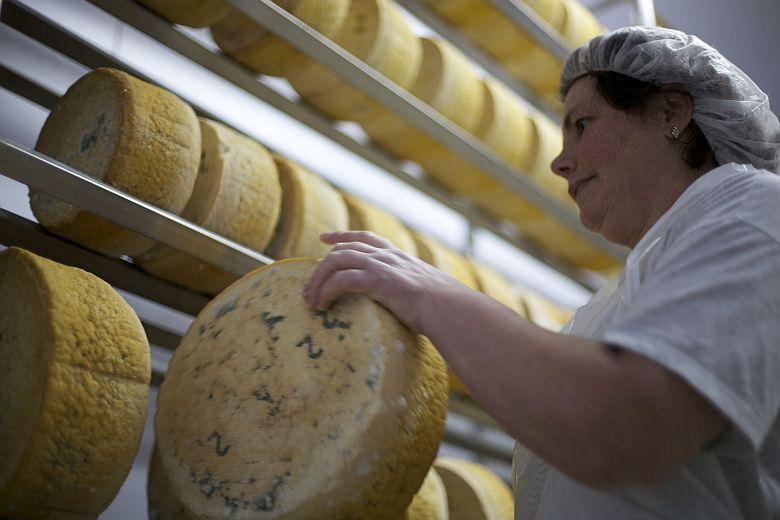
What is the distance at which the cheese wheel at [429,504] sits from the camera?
1.27 metres

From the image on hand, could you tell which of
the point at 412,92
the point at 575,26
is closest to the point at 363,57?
the point at 412,92

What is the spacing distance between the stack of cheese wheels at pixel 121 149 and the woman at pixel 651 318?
44 centimetres

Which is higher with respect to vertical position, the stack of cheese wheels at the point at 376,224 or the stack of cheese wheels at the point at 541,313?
the stack of cheese wheels at the point at 376,224

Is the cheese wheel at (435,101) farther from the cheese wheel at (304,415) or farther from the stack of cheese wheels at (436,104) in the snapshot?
the cheese wheel at (304,415)

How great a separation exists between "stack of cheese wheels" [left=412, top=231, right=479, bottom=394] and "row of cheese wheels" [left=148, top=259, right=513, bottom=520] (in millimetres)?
930

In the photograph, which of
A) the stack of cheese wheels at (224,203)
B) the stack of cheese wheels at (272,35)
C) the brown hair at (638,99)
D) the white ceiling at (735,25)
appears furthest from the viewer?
the white ceiling at (735,25)

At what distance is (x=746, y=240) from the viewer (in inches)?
31.8

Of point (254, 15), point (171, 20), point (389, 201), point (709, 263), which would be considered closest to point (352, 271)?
point (709, 263)

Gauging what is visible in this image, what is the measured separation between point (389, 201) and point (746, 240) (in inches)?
75.8

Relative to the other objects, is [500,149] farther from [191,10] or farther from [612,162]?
[612,162]

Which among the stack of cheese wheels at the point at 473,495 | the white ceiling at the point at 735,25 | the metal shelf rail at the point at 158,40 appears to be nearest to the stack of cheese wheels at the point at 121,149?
the metal shelf rail at the point at 158,40

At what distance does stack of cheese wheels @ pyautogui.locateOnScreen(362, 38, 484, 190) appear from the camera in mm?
2160

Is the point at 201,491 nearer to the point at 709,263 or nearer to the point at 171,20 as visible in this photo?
the point at 709,263

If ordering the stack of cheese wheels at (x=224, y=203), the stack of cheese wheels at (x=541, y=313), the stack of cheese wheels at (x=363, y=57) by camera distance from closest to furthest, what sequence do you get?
the stack of cheese wheels at (x=224, y=203)
the stack of cheese wheels at (x=363, y=57)
the stack of cheese wheels at (x=541, y=313)
